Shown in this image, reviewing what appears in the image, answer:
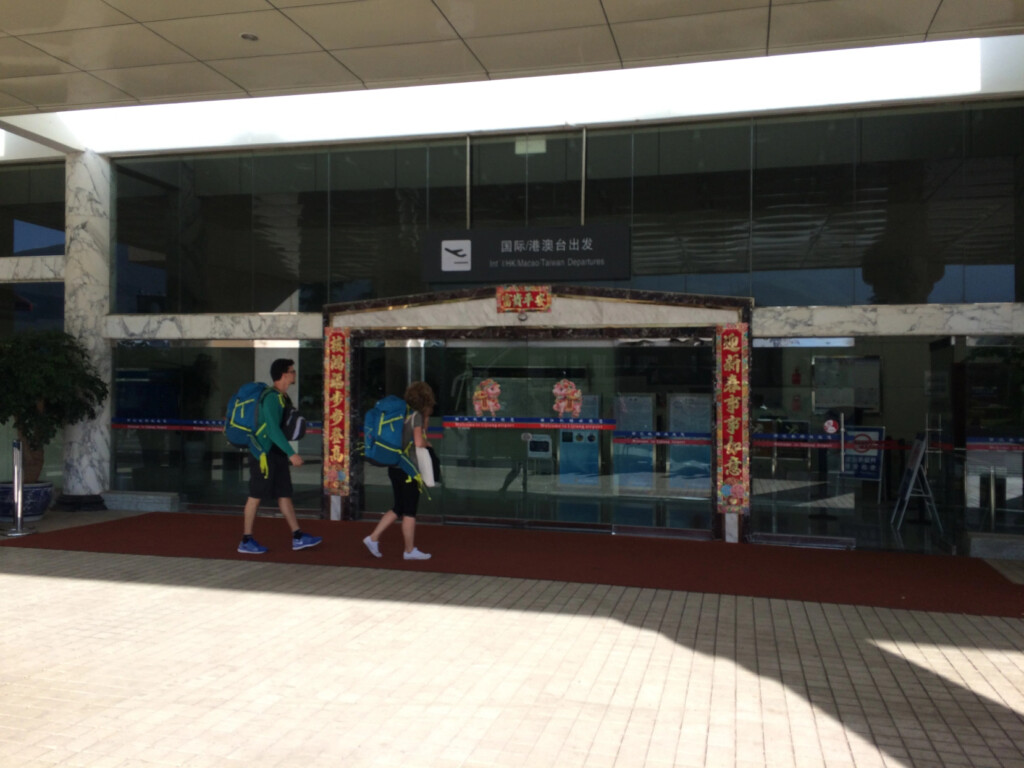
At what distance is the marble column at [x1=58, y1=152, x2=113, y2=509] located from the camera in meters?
12.1

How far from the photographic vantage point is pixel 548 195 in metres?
10.8

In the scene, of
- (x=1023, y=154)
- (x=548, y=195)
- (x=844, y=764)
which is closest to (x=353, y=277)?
(x=548, y=195)

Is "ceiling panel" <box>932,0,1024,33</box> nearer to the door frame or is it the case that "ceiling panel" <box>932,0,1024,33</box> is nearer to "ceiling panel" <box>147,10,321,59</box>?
the door frame

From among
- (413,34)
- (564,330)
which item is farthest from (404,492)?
(413,34)

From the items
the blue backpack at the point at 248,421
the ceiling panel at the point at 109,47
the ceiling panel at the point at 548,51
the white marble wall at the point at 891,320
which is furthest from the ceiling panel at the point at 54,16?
the white marble wall at the point at 891,320

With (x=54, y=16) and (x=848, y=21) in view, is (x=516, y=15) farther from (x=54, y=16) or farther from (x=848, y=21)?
(x=54, y=16)

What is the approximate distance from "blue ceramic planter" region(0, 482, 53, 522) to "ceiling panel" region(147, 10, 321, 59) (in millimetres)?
5468

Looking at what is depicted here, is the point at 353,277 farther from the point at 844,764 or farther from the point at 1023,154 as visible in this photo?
the point at 844,764

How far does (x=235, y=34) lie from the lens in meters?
8.38

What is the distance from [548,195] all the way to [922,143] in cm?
413

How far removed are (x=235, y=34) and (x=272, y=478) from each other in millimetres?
4201

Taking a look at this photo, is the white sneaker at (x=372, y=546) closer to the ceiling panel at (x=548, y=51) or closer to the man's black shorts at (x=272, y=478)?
the man's black shorts at (x=272, y=478)

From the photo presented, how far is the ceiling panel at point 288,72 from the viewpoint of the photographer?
9039mm

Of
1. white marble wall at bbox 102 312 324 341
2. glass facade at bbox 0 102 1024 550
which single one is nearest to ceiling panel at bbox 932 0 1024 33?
glass facade at bbox 0 102 1024 550
